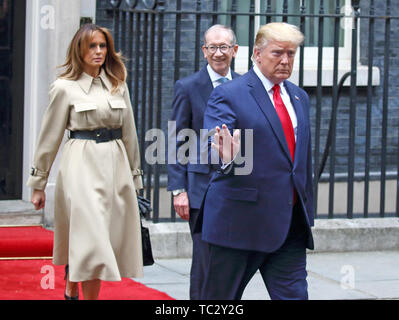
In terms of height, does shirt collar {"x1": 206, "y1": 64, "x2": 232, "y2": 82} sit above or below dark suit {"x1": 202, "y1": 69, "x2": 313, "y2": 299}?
above

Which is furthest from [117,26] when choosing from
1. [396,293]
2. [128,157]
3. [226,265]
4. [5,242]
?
[226,265]

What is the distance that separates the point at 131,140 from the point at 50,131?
532 millimetres

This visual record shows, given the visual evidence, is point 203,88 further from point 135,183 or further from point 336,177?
point 336,177

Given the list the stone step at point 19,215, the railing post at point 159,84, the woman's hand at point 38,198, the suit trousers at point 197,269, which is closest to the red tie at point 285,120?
the suit trousers at point 197,269

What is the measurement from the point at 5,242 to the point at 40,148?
219cm

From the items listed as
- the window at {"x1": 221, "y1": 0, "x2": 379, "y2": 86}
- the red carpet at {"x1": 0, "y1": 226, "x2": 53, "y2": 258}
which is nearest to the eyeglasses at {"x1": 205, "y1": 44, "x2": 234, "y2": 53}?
the red carpet at {"x1": 0, "y1": 226, "x2": 53, "y2": 258}

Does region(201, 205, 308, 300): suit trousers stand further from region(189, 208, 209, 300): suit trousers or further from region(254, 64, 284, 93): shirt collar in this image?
region(189, 208, 209, 300): suit trousers

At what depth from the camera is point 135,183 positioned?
21.1 ft

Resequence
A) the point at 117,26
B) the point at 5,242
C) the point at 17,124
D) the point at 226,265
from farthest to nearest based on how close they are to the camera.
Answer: the point at 17,124 < the point at 117,26 < the point at 5,242 < the point at 226,265

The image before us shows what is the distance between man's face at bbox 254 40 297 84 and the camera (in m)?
4.98

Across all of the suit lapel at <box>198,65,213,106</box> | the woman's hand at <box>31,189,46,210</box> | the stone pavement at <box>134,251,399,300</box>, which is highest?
the suit lapel at <box>198,65,213,106</box>

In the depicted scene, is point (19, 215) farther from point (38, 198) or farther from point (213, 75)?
point (213, 75)

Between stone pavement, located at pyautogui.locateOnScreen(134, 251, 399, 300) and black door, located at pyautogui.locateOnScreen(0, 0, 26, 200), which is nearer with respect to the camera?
stone pavement, located at pyautogui.locateOnScreen(134, 251, 399, 300)

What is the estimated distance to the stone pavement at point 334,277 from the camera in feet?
23.5
